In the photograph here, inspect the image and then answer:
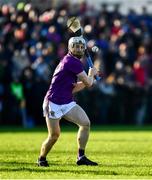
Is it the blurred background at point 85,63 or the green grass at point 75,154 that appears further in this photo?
the blurred background at point 85,63

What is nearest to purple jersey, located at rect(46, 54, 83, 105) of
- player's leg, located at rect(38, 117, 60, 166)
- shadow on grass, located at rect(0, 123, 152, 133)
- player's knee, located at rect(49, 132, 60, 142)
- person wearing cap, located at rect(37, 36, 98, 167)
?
person wearing cap, located at rect(37, 36, 98, 167)

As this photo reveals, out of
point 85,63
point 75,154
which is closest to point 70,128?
point 85,63

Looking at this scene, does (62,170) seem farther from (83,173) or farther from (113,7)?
(113,7)

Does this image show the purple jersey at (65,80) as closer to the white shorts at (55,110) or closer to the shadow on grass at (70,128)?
the white shorts at (55,110)

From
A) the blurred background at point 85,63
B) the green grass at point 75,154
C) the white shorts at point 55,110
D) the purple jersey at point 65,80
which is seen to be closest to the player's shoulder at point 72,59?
the purple jersey at point 65,80

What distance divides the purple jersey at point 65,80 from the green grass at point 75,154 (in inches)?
44.6

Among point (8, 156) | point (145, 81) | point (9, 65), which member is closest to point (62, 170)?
point (8, 156)

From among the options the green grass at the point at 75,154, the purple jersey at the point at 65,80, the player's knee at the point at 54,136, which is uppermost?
the purple jersey at the point at 65,80

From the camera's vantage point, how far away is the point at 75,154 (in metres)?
14.9

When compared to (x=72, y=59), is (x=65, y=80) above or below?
below

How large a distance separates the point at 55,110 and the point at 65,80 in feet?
1.78

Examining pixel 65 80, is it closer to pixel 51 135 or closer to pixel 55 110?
pixel 55 110

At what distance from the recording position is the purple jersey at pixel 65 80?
41.5 ft

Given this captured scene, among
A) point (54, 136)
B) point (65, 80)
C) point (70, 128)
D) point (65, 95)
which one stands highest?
point (65, 80)
